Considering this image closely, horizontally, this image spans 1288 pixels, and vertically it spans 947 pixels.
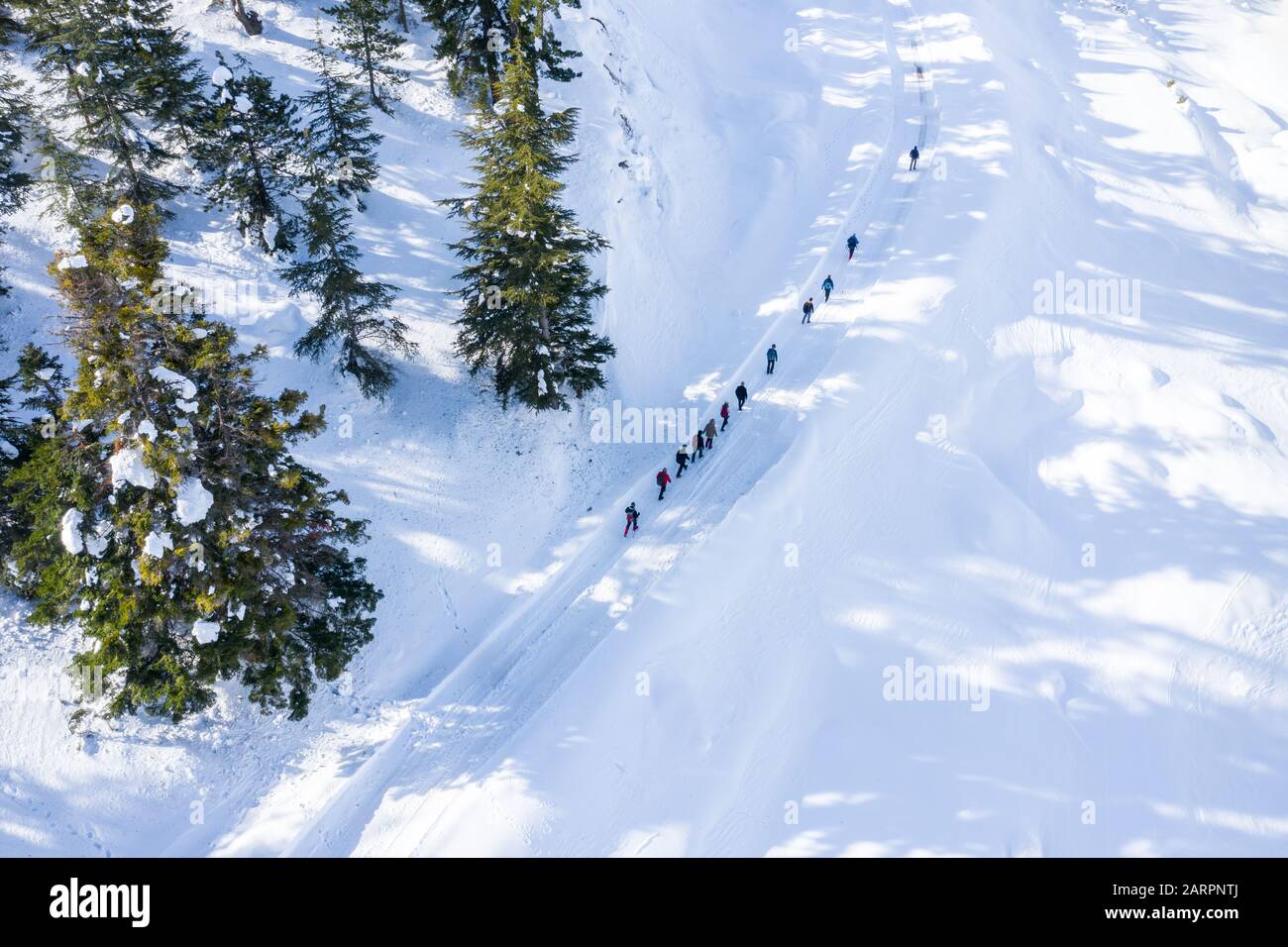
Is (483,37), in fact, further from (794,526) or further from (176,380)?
(794,526)

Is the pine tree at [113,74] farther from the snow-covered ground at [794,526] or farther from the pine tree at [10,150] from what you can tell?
the snow-covered ground at [794,526]

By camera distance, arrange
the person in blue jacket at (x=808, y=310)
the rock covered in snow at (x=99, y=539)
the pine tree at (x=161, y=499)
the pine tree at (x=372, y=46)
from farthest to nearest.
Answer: the person in blue jacket at (x=808, y=310), the pine tree at (x=372, y=46), the rock covered in snow at (x=99, y=539), the pine tree at (x=161, y=499)

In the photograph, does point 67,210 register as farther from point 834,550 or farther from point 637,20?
point 834,550

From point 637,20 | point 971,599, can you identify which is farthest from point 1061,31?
point 971,599

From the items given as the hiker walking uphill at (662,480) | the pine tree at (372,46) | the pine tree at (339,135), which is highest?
the pine tree at (372,46)

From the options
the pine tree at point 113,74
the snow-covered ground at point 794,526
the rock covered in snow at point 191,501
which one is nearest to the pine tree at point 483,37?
the snow-covered ground at point 794,526
